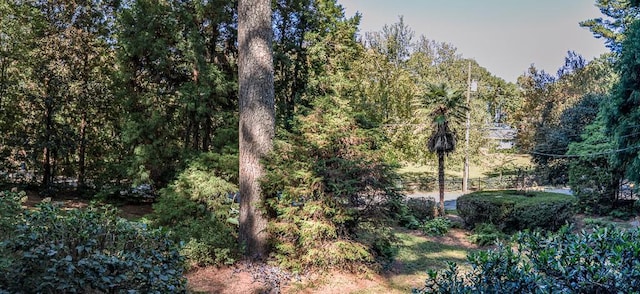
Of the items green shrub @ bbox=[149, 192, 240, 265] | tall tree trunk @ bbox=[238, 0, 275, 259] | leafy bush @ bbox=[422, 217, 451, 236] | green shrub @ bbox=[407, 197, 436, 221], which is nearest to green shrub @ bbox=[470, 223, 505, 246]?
leafy bush @ bbox=[422, 217, 451, 236]

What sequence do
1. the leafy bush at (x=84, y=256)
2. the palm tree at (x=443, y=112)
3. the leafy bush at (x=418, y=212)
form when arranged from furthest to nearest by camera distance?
the palm tree at (x=443, y=112), the leafy bush at (x=418, y=212), the leafy bush at (x=84, y=256)

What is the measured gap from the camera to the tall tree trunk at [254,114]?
565cm

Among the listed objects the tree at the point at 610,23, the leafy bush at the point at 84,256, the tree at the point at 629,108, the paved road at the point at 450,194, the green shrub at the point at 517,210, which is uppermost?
the tree at the point at 610,23

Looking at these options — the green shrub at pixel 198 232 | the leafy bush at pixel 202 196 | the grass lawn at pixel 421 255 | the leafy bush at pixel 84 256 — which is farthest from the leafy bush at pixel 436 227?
the leafy bush at pixel 84 256

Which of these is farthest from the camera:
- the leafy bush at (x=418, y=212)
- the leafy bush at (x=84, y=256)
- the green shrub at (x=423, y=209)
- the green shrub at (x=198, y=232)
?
the green shrub at (x=423, y=209)

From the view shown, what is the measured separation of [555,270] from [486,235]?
25.6 feet

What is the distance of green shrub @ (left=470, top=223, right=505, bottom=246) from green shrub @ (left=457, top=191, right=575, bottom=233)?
358 millimetres

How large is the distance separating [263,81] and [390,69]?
13.0 metres

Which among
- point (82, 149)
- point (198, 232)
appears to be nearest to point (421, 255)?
point (198, 232)

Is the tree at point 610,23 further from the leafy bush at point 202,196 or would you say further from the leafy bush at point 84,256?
the leafy bush at point 84,256

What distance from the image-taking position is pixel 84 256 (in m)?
2.61

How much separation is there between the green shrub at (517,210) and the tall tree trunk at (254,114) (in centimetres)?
733

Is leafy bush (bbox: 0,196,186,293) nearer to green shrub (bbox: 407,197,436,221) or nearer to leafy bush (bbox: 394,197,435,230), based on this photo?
leafy bush (bbox: 394,197,435,230)

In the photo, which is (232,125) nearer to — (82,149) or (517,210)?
(82,149)
